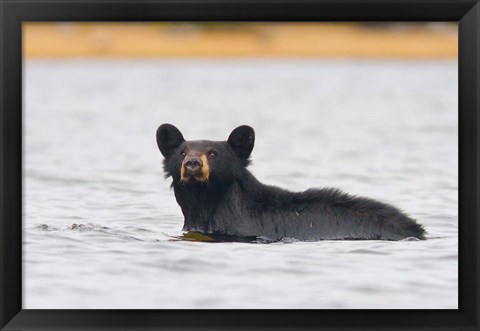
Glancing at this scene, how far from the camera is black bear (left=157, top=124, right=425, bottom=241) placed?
11.4m

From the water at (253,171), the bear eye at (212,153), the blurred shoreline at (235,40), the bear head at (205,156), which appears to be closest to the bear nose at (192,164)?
the bear head at (205,156)

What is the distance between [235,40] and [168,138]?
4525 cm

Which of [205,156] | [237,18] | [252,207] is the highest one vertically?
[237,18]

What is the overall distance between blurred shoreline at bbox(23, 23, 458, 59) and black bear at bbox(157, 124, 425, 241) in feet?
141

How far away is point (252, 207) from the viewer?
11531 millimetres

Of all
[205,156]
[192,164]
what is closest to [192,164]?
[192,164]

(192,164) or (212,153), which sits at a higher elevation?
(212,153)

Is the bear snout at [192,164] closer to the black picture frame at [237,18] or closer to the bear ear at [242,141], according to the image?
the bear ear at [242,141]

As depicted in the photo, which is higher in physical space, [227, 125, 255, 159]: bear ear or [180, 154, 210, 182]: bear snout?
[227, 125, 255, 159]: bear ear

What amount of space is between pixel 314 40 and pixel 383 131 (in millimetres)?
29798

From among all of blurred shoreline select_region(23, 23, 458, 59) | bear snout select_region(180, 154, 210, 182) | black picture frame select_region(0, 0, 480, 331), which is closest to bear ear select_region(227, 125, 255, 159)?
bear snout select_region(180, 154, 210, 182)

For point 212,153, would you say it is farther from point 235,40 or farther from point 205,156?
point 235,40

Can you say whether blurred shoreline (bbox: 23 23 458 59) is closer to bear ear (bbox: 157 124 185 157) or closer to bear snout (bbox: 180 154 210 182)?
bear ear (bbox: 157 124 185 157)

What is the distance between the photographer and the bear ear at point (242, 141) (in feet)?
37.6
